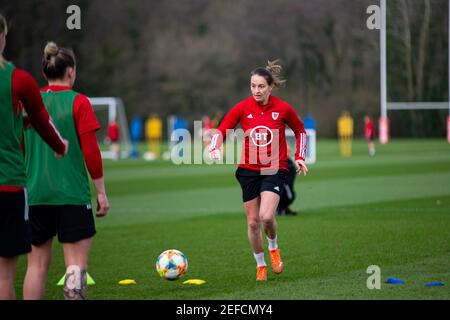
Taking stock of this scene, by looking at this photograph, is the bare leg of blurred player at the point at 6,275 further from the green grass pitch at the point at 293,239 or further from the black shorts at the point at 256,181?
the black shorts at the point at 256,181

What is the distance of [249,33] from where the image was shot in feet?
238

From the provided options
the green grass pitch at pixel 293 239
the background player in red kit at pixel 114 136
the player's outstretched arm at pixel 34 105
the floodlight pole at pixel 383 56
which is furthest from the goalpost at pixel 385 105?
the player's outstretched arm at pixel 34 105

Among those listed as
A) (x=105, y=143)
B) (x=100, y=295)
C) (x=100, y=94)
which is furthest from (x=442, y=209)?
(x=100, y=94)

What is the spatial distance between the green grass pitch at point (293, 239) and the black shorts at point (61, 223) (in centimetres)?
175

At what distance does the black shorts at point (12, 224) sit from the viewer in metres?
5.68

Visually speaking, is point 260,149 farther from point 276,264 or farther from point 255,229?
point 276,264

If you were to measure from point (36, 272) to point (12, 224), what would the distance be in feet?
3.13

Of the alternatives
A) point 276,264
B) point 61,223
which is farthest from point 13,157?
point 276,264

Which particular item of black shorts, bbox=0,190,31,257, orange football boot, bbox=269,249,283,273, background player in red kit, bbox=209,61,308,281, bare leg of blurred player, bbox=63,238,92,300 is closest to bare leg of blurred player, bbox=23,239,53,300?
bare leg of blurred player, bbox=63,238,92,300

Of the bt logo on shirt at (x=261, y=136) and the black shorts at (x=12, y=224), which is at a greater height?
the bt logo on shirt at (x=261, y=136)

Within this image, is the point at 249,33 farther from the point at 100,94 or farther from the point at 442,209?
the point at 442,209

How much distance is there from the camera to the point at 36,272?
6.55m

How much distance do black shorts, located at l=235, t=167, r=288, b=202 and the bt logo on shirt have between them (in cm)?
30
